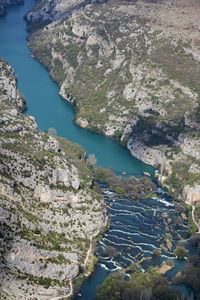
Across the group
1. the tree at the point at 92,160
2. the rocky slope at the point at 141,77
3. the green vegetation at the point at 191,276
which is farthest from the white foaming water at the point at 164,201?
the green vegetation at the point at 191,276

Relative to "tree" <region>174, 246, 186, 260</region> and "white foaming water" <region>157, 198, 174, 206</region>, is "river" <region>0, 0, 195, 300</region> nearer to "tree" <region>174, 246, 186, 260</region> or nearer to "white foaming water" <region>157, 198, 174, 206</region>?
"white foaming water" <region>157, 198, 174, 206</region>

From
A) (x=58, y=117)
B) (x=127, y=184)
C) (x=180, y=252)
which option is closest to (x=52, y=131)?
(x=58, y=117)

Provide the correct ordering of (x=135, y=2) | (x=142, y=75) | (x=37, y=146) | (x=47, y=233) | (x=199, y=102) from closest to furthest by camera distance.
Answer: (x=47, y=233), (x=37, y=146), (x=199, y=102), (x=142, y=75), (x=135, y=2)

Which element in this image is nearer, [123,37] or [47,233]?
[47,233]

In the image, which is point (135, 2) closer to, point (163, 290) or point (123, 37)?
point (123, 37)

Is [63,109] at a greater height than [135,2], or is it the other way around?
[135,2]

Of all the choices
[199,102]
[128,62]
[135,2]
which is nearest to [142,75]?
[128,62]
